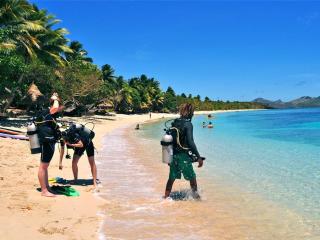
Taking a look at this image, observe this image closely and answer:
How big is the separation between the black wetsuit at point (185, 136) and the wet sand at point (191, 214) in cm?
111

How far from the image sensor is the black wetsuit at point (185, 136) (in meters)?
7.57

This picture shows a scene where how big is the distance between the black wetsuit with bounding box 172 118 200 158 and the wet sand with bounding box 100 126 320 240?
111 cm

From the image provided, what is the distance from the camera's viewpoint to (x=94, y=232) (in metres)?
5.95

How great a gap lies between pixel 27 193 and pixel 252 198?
481cm

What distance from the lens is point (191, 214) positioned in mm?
7203

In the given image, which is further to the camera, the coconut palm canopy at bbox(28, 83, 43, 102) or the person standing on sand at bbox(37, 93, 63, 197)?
the coconut palm canopy at bbox(28, 83, 43, 102)

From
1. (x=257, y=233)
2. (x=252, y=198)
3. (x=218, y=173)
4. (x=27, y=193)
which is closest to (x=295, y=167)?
(x=218, y=173)

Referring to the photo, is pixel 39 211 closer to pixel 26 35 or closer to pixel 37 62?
pixel 26 35

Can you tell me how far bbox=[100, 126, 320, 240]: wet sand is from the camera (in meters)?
6.13

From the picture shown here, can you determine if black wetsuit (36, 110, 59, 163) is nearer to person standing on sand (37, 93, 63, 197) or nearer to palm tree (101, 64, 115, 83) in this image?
person standing on sand (37, 93, 63, 197)

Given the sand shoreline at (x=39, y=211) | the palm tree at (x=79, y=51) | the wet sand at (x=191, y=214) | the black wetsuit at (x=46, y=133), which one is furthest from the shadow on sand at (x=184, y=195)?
the palm tree at (x=79, y=51)

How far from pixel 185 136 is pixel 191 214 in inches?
57.7

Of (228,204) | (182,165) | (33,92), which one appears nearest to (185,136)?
(182,165)

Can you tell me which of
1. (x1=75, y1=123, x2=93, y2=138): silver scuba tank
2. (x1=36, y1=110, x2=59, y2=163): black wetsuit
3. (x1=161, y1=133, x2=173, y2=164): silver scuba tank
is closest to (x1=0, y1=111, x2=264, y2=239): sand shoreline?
(x1=36, y1=110, x2=59, y2=163): black wetsuit
